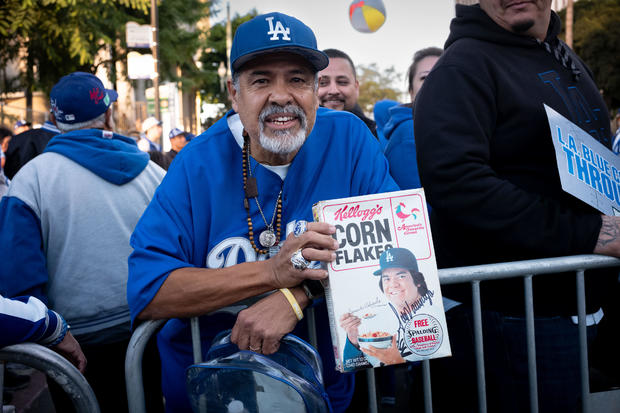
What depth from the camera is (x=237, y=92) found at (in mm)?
2162

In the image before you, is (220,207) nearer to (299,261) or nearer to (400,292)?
(299,261)

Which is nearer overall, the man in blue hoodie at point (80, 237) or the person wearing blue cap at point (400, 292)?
the person wearing blue cap at point (400, 292)

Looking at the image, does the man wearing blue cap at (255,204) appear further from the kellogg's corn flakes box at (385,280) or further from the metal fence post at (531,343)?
the metal fence post at (531,343)

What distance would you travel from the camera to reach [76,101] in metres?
3.04

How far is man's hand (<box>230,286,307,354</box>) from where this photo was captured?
170 centimetres

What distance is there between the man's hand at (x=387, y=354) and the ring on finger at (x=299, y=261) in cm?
31

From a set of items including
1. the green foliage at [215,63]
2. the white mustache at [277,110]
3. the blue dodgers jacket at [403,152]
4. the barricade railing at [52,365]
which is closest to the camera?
the barricade railing at [52,365]

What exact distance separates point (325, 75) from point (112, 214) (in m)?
2.29

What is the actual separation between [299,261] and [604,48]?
39222 mm

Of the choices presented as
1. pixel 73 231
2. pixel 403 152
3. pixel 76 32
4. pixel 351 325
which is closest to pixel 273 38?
pixel 351 325

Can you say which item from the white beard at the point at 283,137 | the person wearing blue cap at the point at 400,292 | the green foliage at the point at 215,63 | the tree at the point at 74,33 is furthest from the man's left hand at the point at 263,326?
the green foliage at the point at 215,63

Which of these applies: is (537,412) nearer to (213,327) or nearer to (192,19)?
(213,327)

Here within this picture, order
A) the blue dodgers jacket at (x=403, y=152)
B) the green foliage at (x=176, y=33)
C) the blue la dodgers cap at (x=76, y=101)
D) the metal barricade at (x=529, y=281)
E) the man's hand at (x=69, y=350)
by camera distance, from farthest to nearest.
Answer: the green foliage at (x=176, y=33) → the blue dodgers jacket at (x=403, y=152) → the blue la dodgers cap at (x=76, y=101) → the man's hand at (x=69, y=350) → the metal barricade at (x=529, y=281)

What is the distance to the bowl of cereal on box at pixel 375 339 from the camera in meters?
1.60
